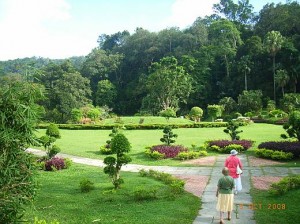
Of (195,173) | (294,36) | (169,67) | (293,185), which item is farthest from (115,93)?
(293,185)

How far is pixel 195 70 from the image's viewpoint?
178ft

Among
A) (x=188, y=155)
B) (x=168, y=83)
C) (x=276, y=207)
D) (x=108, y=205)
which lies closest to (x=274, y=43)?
(x=168, y=83)

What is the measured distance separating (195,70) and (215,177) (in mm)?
43033

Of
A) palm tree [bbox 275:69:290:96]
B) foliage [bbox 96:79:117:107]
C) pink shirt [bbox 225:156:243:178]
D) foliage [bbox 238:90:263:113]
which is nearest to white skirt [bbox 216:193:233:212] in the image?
pink shirt [bbox 225:156:243:178]

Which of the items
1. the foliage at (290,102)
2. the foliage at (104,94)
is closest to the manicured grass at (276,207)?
the foliage at (290,102)

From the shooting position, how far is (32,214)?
8.34 meters

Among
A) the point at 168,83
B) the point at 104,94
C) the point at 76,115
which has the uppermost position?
the point at 168,83

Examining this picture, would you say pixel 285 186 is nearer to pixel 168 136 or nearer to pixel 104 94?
pixel 168 136

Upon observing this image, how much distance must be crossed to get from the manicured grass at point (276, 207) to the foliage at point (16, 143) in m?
4.83

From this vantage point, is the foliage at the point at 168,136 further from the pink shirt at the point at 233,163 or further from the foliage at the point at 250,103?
the foliage at the point at 250,103

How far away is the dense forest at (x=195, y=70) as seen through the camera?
149 feet

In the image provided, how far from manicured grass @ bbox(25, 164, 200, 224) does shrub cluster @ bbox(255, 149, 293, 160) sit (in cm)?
626

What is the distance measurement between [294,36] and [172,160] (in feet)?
130

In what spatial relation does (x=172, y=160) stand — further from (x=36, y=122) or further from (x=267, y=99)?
(x=267, y=99)
